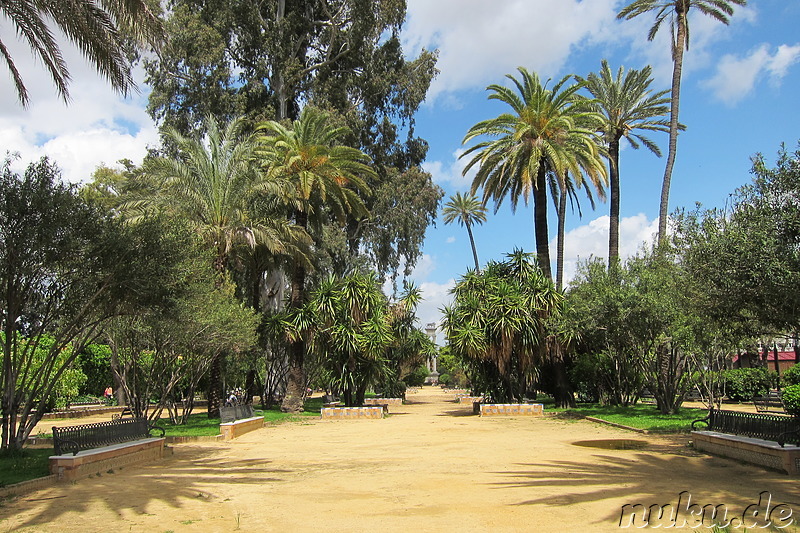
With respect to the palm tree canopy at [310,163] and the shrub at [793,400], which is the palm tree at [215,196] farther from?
the shrub at [793,400]

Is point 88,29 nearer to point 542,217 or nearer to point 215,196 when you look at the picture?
point 215,196

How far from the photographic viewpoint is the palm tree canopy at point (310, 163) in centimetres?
2731

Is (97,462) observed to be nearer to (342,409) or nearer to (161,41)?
(161,41)

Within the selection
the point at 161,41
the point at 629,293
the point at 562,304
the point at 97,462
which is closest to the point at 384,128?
the point at 562,304

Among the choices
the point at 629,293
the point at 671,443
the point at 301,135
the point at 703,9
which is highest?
the point at 703,9

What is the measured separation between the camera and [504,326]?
2645 centimetres

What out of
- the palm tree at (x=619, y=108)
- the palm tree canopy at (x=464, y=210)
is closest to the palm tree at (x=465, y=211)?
the palm tree canopy at (x=464, y=210)

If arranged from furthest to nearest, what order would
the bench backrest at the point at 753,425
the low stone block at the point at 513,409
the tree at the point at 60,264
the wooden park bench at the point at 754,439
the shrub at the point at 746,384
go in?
the shrub at the point at 746,384
the low stone block at the point at 513,409
the tree at the point at 60,264
the bench backrest at the point at 753,425
the wooden park bench at the point at 754,439

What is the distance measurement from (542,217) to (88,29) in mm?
21661

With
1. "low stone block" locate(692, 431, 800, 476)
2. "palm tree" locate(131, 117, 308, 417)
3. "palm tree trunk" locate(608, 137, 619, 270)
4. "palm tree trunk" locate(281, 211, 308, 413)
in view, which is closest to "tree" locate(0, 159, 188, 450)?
"palm tree" locate(131, 117, 308, 417)

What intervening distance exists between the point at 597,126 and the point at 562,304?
383 inches

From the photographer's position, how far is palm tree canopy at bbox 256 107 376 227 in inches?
1075

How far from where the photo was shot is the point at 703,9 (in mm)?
28328

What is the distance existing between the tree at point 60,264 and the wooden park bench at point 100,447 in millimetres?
1937
